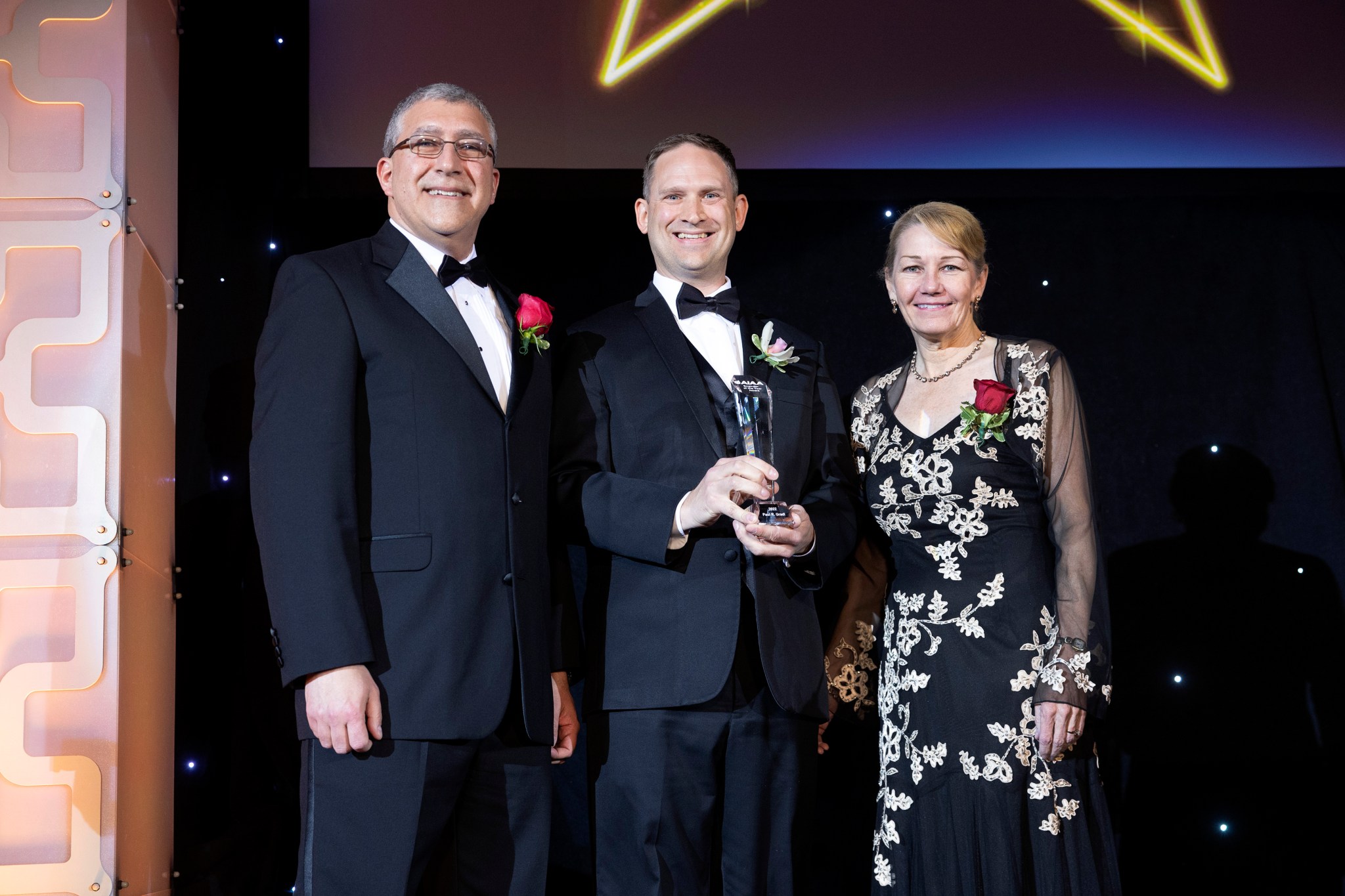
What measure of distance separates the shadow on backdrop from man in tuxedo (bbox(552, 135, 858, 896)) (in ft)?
5.15

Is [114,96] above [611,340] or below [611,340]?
above

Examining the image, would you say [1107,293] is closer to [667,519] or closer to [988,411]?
[988,411]

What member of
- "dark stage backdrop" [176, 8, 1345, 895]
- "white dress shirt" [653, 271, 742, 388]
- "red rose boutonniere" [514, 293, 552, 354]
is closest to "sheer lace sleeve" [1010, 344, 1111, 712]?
"white dress shirt" [653, 271, 742, 388]

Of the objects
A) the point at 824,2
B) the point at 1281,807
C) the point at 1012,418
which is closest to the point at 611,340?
the point at 1012,418

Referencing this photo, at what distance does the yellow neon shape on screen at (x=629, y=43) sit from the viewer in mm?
3402

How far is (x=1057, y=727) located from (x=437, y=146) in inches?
67.1

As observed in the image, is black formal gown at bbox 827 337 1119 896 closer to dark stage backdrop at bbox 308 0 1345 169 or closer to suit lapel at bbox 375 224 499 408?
suit lapel at bbox 375 224 499 408

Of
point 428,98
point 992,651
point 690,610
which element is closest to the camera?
point 690,610

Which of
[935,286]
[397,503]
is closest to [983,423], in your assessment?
[935,286]

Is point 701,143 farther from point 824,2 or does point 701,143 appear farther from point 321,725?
point 321,725

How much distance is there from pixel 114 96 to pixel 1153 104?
2905 mm

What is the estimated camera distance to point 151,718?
2.49 m

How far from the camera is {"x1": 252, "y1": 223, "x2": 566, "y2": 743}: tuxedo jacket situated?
182cm

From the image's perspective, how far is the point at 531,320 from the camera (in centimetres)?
217
